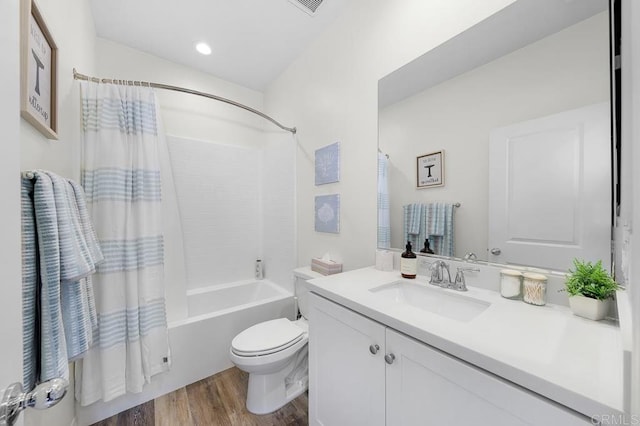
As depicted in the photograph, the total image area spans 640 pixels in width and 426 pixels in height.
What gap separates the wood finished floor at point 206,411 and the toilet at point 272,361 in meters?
0.06

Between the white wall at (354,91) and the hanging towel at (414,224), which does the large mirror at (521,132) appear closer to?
the hanging towel at (414,224)

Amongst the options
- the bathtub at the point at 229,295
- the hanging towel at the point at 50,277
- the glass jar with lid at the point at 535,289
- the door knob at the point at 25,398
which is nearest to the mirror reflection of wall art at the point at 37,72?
the hanging towel at the point at 50,277

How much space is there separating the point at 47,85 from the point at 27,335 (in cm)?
98

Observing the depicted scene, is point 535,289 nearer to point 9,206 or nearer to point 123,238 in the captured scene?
point 9,206

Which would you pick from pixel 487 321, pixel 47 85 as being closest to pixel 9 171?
pixel 47 85

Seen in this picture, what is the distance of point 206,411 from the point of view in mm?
1520

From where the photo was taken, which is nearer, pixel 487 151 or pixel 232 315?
pixel 487 151

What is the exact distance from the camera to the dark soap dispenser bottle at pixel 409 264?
127 centimetres

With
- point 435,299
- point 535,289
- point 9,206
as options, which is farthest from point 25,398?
point 535,289

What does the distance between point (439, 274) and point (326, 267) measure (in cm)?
77

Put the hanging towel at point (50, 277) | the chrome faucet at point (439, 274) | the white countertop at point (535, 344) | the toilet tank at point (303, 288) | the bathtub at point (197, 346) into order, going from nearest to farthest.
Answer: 1. the white countertop at point (535, 344)
2. the hanging towel at point (50, 277)
3. the chrome faucet at point (439, 274)
4. the bathtub at point (197, 346)
5. the toilet tank at point (303, 288)

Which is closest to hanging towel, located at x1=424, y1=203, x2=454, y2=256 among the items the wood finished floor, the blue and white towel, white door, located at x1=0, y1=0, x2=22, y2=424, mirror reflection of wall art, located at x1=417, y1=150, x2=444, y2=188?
the blue and white towel

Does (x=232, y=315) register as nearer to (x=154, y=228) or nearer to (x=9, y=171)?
(x=154, y=228)

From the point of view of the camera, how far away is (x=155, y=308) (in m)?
1.56
